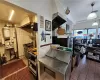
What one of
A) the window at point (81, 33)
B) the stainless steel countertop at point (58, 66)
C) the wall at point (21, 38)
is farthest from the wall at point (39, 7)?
the window at point (81, 33)

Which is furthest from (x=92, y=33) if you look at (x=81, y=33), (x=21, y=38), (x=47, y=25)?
(x=21, y=38)

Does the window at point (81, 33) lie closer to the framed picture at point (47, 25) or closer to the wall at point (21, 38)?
the framed picture at point (47, 25)

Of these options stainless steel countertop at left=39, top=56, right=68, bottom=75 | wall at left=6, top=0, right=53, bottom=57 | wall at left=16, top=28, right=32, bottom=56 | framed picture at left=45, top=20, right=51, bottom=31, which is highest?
wall at left=6, top=0, right=53, bottom=57

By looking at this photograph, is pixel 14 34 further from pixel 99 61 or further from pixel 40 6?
pixel 99 61

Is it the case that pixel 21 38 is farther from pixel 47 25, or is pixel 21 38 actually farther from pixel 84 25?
pixel 84 25

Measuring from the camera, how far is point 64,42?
2.11 meters

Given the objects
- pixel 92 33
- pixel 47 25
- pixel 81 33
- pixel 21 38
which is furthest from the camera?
pixel 81 33

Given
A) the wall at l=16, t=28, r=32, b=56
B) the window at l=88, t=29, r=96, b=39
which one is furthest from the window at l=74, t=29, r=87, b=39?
the wall at l=16, t=28, r=32, b=56

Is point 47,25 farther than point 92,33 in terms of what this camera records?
No

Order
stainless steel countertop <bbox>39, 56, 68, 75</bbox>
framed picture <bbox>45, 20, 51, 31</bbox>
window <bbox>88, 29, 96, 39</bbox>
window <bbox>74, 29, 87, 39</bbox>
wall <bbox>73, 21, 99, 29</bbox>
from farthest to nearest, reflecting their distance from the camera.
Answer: window <bbox>74, 29, 87, 39</bbox>, wall <bbox>73, 21, 99, 29</bbox>, window <bbox>88, 29, 96, 39</bbox>, framed picture <bbox>45, 20, 51, 31</bbox>, stainless steel countertop <bbox>39, 56, 68, 75</bbox>

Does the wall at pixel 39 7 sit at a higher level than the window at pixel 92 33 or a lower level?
higher

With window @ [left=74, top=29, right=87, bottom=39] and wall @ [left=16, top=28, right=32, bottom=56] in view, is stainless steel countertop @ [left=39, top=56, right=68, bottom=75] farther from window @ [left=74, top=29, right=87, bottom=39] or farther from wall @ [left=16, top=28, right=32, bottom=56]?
window @ [left=74, top=29, right=87, bottom=39]

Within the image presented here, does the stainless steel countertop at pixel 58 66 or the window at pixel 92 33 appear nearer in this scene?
the stainless steel countertop at pixel 58 66

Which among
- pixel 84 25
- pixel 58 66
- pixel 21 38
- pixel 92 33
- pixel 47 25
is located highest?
pixel 84 25
